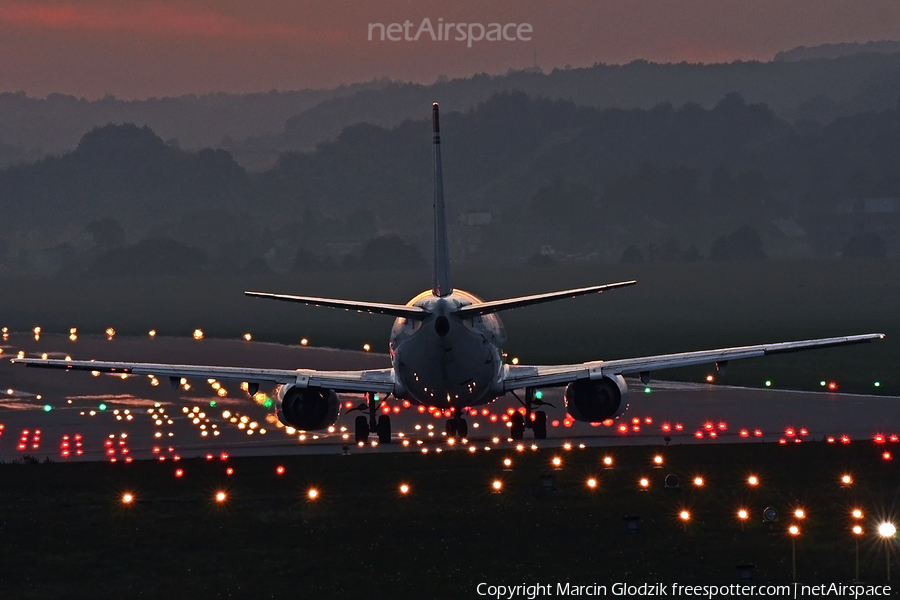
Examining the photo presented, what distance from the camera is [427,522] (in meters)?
34.2

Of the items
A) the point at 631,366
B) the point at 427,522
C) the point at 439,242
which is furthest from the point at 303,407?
the point at 427,522

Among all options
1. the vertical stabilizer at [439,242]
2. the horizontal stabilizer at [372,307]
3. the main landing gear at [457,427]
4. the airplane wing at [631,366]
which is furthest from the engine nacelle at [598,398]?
the horizontal stabilizer at [372,307]

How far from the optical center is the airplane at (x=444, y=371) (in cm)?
4362

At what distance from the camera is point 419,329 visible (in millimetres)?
43969

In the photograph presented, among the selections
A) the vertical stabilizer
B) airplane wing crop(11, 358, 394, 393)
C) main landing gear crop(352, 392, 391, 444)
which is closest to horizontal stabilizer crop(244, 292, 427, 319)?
the vertical stabilizer

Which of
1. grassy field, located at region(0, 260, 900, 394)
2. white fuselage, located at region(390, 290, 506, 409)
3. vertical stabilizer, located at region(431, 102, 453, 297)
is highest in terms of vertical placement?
grassy field, located at region(0, 260, 900, 394)

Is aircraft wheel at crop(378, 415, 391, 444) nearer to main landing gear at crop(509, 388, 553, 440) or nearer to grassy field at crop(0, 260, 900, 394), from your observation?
main landing gear at crop(509, 388, 553, 440)

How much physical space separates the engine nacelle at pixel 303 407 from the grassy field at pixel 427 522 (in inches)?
110

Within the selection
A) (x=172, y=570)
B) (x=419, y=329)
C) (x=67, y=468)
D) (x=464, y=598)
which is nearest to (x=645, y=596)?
(x=464, y=598)

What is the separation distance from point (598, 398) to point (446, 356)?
5.72 meters

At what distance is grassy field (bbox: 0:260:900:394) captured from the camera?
79562 millimetres

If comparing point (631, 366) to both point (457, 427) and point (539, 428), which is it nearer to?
point (539, 428)

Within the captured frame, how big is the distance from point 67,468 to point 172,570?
13.9 m

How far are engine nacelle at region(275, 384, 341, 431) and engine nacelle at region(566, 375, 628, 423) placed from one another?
24.0ft
